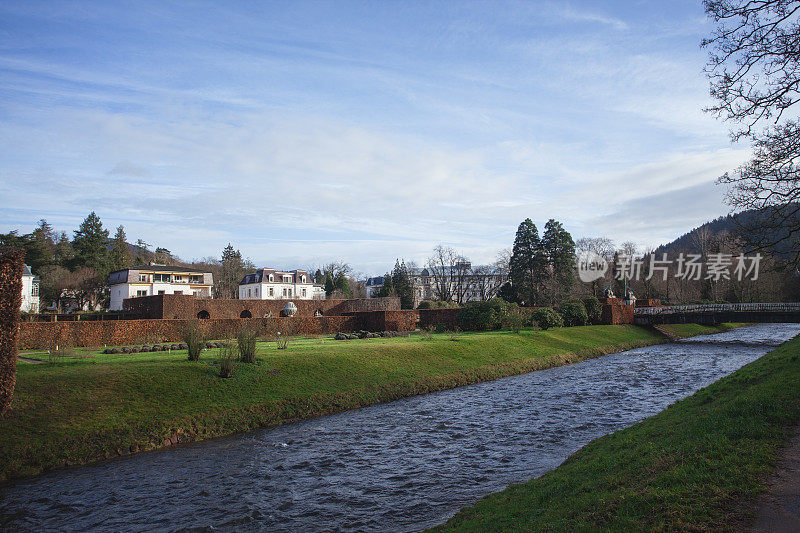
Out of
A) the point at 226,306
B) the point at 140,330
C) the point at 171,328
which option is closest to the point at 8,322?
the point at 140,330

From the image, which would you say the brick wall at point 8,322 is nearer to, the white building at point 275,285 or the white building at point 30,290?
the white building at point 30,290

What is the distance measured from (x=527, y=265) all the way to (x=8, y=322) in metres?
74.2

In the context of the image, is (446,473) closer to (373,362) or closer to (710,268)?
(373,362)

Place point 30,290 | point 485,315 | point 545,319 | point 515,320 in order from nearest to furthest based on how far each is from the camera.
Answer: point 515,320
point 485,315
point 545,319
point 30,290

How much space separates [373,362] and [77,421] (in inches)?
535

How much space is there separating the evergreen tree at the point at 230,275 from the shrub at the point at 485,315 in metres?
72.9

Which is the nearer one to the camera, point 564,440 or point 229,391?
point 564,440

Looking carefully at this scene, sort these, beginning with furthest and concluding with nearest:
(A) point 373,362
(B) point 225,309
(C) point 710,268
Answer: (C) point 710,268 → (B) point 225,309 → (A) point 373,362

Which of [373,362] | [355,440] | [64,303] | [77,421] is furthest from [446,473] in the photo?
[64,303]

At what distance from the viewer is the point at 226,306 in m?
52.7

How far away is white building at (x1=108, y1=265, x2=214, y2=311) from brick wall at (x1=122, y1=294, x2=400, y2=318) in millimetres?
16759

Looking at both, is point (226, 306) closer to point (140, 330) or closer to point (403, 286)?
point (140, 330)

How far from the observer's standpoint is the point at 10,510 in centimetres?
1031

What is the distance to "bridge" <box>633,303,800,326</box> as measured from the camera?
49.1 m
